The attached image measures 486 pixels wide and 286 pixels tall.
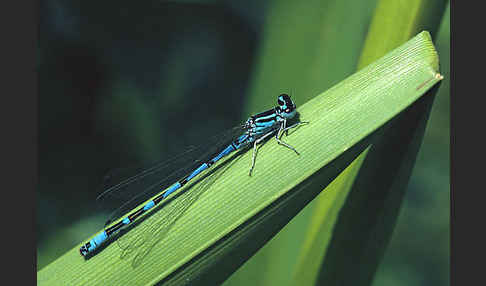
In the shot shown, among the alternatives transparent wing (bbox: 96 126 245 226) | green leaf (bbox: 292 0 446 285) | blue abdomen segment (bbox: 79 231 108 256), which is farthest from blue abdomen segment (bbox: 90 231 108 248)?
green leaf (bbox: 292 0 446 285)

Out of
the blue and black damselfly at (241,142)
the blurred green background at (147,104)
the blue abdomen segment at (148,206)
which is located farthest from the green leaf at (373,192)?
the blurred green background at (147,104)

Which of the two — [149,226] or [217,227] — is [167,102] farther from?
[217,227]

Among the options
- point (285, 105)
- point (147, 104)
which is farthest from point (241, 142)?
point (147, 104)

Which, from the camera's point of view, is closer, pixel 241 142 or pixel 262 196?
pixel 262 196

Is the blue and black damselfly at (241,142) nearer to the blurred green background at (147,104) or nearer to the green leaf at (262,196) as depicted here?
the green leaf at (262,196)

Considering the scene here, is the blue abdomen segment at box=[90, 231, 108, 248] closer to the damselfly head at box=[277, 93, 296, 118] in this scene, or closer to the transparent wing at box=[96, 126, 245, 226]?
the transparent wing at box=[96, 126, 245, 226]

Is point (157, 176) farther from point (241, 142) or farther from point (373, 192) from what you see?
point (373, 192)
